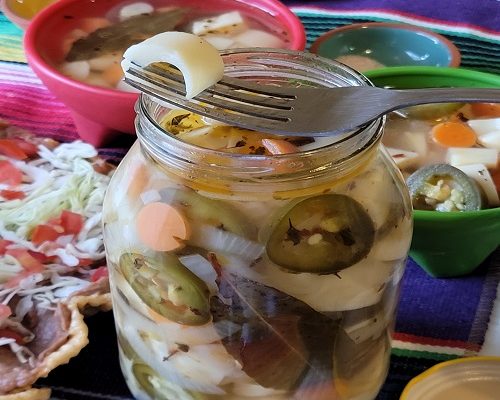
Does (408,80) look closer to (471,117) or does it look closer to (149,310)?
(471,117)

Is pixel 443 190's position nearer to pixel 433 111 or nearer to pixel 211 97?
pixel 433 111

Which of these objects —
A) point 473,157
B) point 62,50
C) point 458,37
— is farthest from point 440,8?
point 62,50

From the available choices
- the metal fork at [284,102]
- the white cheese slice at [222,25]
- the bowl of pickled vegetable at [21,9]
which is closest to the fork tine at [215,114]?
the metal fork at [284,102]

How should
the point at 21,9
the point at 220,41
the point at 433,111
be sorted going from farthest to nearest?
the point at 21,9 < the point at 220,41 < the point at 433,111

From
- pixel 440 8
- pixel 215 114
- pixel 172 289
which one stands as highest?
pixel 215 114

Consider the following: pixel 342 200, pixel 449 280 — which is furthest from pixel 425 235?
pixel 342 200

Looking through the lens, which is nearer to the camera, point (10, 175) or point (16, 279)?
point (16, 279)
